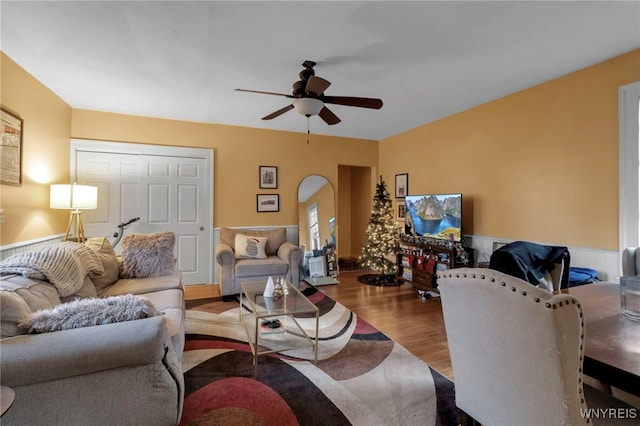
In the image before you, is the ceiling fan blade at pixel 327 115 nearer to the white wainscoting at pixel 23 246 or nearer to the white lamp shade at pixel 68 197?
the white lamp shade at pixel 68 197

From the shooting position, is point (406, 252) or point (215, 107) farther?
point (406, 252)

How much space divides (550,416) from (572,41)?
2763mm

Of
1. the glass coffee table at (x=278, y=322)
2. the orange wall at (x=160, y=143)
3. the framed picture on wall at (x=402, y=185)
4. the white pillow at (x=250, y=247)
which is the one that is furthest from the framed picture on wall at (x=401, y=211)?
the glass coffee table at (x=278, y=322)

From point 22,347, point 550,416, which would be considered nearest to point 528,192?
point 550,416

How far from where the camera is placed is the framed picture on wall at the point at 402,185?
5141 mm

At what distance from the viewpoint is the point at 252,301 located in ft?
8.85

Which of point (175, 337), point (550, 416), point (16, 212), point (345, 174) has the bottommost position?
point (175, 337)

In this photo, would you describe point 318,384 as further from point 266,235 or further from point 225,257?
point 266,235

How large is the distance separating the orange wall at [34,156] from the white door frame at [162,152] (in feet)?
0.60

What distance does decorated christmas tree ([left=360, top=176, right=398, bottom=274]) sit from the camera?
4680 mm

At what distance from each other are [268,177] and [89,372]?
397cm

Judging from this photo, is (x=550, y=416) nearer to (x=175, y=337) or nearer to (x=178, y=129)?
(x=175, y=337)

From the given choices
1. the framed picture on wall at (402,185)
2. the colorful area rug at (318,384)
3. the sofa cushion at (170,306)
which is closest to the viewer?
the colorful area rug at (318,384)

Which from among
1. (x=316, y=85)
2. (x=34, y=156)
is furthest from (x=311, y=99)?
(x=34, y=156)
